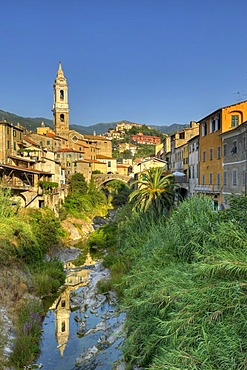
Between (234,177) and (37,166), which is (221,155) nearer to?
(234,177)

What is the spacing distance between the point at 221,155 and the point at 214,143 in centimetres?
197

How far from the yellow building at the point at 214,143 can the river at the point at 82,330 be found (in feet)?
44.2

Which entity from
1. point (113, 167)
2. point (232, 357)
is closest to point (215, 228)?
point (232, 357)

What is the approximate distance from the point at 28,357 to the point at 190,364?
8969 millimetres

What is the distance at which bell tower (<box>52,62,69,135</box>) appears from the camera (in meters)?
79.9

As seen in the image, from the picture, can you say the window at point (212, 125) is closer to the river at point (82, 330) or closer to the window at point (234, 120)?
the window at point (234, 120)

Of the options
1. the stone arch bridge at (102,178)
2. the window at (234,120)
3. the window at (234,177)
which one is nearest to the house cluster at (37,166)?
the stone arch bridge at (102,178)

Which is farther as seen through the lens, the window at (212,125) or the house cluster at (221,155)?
the window at (212,125)

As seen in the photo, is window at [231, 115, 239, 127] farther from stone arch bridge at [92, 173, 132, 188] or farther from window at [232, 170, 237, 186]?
stone arch bridge at [92, 173, 132, 188]

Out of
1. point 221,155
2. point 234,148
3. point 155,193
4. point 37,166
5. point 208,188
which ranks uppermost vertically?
point 234,148

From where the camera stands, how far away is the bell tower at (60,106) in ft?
262

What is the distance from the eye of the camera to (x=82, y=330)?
16.3 m

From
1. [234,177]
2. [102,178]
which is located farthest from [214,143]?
[102,178]

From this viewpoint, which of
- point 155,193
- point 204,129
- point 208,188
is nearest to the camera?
point 155,193
